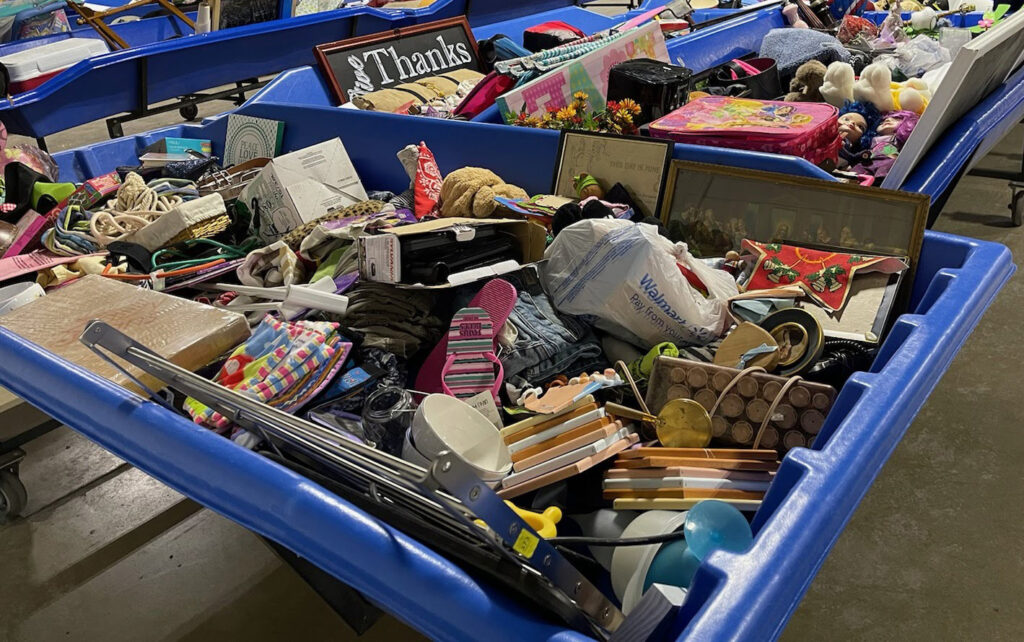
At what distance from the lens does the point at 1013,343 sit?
106 inches

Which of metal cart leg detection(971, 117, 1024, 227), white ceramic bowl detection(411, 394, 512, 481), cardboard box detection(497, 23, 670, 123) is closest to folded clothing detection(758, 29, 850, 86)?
cardboard box detection(497, 23, 670, 123)

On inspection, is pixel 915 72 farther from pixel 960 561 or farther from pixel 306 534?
pixel 306 534

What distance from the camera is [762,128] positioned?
2.04 meters

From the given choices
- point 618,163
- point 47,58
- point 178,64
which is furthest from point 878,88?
point 47,58

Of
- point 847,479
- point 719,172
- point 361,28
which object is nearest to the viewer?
point 847,479

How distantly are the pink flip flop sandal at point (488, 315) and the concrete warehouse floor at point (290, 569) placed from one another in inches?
23.4

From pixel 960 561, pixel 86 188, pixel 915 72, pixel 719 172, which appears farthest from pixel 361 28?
pixel 960 561

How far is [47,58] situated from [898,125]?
3419 mm

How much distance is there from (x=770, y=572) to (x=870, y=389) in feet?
1.30

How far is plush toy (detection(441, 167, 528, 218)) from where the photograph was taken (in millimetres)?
2055

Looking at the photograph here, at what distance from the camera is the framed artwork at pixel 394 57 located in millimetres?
3182

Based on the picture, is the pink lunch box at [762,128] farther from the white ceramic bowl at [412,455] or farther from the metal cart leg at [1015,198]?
the metal cart leg at [1015,198]

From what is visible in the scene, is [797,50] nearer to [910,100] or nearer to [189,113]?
[910,100]

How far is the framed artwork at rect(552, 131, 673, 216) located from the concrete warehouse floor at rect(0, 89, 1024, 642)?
960 millimetres
